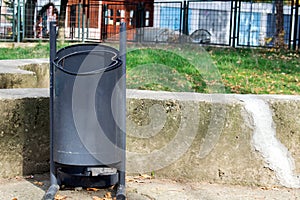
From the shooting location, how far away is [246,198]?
12.3 feet

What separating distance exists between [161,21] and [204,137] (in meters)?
16.1

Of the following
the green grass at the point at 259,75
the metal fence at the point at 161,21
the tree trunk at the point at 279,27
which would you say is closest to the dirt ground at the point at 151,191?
the green grass at the point at 259,75

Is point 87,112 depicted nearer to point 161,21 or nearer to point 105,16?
point 105,16

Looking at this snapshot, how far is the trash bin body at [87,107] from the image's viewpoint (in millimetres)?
3404

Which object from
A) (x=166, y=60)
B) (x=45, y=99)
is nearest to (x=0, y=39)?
(x=166, y=60)

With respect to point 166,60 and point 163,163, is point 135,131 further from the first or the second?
point 166,60


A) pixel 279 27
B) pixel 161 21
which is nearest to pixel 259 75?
pixel 279 27

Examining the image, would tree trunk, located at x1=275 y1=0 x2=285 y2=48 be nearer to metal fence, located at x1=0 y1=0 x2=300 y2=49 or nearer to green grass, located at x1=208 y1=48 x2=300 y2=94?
metal fence, located at x1=0 y1=0 x2=300 y2=49

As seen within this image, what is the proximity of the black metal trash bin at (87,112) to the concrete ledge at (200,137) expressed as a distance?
0.44 metres

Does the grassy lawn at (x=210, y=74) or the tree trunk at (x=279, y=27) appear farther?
the tree trunk at (x=279, y=27)

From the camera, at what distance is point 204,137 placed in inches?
157

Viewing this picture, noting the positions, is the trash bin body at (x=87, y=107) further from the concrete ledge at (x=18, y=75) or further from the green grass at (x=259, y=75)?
the green grass at (x=259, y=75)

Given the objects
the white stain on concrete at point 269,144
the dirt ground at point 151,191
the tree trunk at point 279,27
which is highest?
the tree trunk at point 279,27

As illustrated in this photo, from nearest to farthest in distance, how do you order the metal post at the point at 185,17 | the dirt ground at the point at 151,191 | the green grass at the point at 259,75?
the dirt ground at the point at 151,191, the green grass at the point at 259,75, the metal post at the point at 185,17
